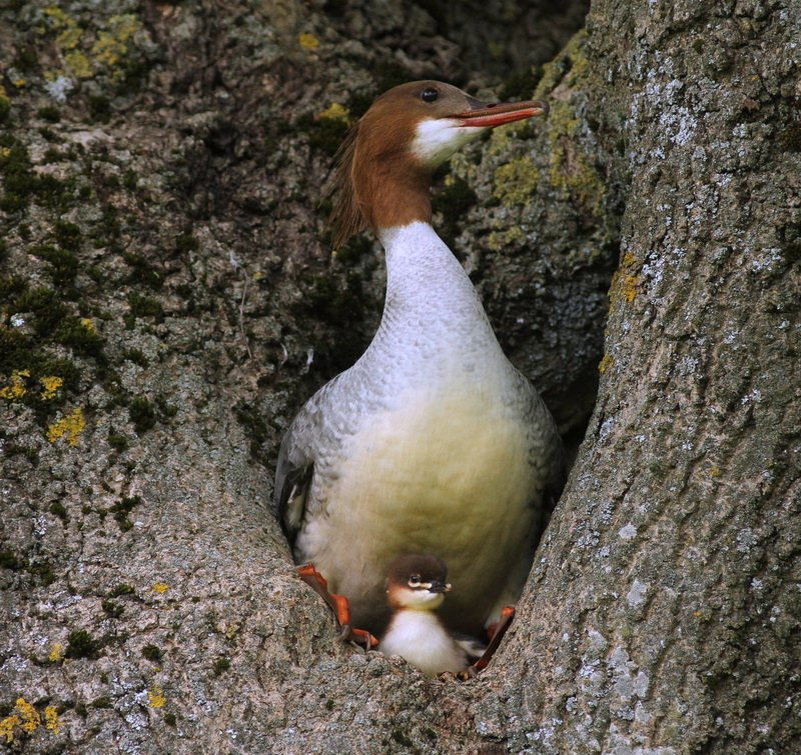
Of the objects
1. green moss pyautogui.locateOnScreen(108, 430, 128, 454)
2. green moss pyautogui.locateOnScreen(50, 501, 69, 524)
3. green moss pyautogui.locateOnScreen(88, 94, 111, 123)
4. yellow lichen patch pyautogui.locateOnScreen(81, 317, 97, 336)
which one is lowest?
green moss pyautogui.locateOnScreen(50, 501, 69, 524)

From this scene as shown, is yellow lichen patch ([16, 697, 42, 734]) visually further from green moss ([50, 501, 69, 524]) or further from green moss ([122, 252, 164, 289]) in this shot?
green moss ([122, 252, 164, 289])

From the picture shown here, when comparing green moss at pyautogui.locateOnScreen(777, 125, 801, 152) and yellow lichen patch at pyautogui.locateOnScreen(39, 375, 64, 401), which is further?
yellow lichen patch at pyautogui.locateOnScreen(39, 375, 64, 401)

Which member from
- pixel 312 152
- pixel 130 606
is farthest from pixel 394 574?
pixel 312 152

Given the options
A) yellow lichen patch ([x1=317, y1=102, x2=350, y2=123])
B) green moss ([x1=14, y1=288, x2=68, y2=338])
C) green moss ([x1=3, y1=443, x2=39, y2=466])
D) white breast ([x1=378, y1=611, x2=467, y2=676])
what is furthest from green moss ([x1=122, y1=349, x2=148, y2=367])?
yellow lichen patch ([x1=317, y1=102, x2=350, y2=123])

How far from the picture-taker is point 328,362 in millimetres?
4938

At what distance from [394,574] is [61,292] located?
1620mm

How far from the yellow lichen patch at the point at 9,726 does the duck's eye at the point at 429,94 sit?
2.74 meters

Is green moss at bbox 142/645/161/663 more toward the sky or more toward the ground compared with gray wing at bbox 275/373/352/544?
more toward the ground

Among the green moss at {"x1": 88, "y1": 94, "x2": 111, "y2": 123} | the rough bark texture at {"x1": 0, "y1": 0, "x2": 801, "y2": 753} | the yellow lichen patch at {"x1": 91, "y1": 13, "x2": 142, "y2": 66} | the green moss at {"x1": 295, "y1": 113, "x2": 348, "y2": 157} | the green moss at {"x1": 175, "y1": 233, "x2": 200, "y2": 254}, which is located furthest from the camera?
the green moss at {"x1": 295, "y1": 113, "x2": 348, "y2": 157}

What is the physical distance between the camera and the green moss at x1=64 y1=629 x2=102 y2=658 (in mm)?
3270

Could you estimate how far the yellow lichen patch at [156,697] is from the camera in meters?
3.14

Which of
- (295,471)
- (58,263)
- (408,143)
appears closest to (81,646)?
(295,471)

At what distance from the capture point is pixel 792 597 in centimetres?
289

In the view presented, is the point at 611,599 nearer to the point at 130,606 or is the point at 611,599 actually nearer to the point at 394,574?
the point at 394,574
